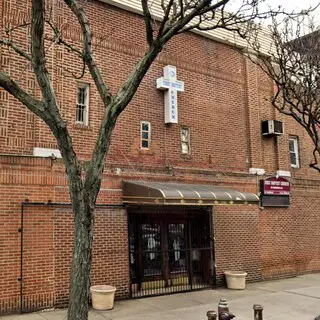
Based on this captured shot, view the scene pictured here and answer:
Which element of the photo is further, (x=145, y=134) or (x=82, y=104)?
(x=145, y=134)

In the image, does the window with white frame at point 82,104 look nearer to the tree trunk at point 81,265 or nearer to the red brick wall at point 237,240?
the red brick wall at point 237,240

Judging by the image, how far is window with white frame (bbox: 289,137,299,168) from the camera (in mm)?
15943

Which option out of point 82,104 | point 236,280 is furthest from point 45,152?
point 236,280

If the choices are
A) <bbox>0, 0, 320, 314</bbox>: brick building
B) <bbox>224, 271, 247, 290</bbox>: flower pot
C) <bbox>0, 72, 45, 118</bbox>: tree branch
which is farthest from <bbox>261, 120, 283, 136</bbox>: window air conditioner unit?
<bbox>0, 72, 45, 118</bbox>: tree branch

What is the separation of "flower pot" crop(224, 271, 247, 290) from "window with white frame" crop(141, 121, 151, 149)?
4.62m

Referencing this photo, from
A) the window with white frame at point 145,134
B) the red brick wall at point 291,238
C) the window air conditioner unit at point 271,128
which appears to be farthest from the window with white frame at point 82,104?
the red brick wall at point 291,238

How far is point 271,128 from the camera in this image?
14.5 m

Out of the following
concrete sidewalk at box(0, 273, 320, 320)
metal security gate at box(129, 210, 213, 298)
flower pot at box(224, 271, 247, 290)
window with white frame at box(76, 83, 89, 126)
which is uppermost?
window with white frame at box(76, 83, 89, 126)

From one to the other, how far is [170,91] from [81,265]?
7.52 m

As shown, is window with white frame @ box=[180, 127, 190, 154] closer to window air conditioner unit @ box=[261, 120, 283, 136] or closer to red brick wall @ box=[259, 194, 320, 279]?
window air conditioner unit @ box=[261, 120, 283, 136]

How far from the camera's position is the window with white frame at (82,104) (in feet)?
35.8

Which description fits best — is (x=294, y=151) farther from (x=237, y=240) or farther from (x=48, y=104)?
(x=48, y=104)

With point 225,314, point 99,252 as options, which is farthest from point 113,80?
point 225,314

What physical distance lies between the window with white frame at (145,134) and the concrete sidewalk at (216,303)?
423 cm
